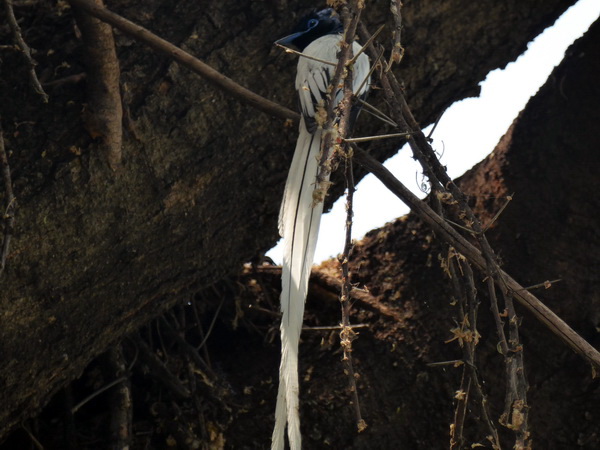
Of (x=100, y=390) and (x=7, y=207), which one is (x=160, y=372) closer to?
(x=100, y=390)

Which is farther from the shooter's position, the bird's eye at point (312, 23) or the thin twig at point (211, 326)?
the thin twig at point (211, 326)

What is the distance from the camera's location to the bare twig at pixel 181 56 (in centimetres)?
151

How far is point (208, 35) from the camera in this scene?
175cm

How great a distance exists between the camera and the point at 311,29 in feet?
6.31

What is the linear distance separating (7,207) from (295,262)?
55 centimetres

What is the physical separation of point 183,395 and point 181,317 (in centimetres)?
27

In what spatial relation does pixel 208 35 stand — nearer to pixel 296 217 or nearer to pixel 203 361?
pixel 296 217

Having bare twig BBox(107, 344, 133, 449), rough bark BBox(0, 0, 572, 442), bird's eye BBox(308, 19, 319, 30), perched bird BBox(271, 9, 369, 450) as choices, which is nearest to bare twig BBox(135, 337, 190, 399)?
bare twig BBox(107, 344, 133, 449)

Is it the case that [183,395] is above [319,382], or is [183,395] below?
above

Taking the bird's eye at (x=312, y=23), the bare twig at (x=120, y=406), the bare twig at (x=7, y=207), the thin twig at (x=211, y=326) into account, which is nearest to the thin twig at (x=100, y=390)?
the bare twig at (x=120, y=406)

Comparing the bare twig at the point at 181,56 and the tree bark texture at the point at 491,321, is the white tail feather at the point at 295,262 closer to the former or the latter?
the bare twig at the point at 181,56

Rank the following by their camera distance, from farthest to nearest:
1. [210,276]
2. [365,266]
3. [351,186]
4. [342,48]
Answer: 1. [365,266]
2. [210,276]
3. [351,186]
4. [342,48]

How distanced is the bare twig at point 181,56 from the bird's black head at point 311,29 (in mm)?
285

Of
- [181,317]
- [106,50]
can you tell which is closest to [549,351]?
[181,317]
